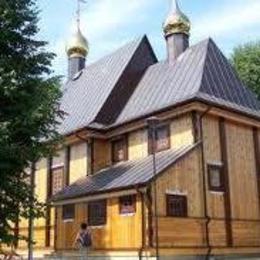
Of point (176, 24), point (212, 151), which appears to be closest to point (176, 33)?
point (176, 24)

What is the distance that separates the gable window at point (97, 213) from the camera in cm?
2036

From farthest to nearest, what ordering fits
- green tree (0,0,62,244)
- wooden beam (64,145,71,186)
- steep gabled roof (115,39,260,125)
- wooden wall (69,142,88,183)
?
1. wooden beam (64,145,71,186)
2. wooden wall (69,142,88,183)
3. steep gabled roof (115,39,260,125)
4. green tree (0,0,62,244)

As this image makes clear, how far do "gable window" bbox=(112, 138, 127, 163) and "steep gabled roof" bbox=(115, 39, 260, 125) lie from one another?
0.89 m

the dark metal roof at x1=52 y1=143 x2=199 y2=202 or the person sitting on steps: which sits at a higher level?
the dark metal roof at x1=52 y1=143 x2=199 y2=202

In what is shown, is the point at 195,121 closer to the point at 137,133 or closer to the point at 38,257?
the point at 137,133

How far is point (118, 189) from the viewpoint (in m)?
19.3

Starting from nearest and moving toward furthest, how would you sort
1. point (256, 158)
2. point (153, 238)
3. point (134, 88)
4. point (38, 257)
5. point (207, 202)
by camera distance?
point (153, 238) → point (207, 202) → point (256, 158) → point (38, 257) → point (134, 88)

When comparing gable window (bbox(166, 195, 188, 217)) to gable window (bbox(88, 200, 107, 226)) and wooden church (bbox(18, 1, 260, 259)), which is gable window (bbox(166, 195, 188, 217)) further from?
gable window (bbox(88, 200, 107, 226))

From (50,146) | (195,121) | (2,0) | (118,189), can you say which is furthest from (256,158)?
(2,0)

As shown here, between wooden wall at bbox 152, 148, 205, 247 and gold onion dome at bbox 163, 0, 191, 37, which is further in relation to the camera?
gold onion dome at bbox 163, 0, 191, 37

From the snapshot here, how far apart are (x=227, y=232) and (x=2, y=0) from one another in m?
11.3

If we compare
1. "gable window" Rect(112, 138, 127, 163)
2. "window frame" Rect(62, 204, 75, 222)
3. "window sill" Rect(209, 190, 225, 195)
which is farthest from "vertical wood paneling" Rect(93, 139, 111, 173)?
"window sill" Rect(209, 190, 225, 195)

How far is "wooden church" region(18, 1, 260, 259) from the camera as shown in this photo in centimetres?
1898

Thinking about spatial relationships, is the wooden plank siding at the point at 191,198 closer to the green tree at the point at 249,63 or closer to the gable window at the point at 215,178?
the gable window at the point at 215,178
